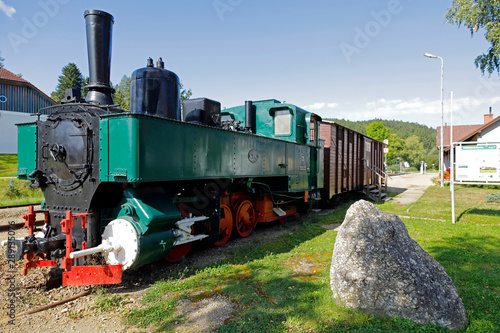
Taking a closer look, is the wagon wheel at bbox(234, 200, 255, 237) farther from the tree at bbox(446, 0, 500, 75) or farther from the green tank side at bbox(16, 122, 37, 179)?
the tree at bbox(446, 0, 500, 75)

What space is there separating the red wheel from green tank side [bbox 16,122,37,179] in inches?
96.9

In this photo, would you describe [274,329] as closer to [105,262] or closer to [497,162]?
[105,262]

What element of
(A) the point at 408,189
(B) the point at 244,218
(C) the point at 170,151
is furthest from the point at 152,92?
(A) the point at 408,189

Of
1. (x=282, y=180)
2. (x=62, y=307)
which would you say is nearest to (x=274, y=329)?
(x=62, y=307)

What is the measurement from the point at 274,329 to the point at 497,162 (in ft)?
26.5

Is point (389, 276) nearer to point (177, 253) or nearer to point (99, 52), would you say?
point (177, 253)

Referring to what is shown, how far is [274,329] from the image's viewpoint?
10.2 feet

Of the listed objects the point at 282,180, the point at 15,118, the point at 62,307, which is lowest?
the point at 62,307

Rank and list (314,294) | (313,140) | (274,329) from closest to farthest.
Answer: (274,329) < (314,294) < (313,140)

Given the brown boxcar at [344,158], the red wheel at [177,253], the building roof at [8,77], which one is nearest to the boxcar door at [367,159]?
the brown boxcar at [344,158]

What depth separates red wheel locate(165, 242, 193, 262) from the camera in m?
5.15

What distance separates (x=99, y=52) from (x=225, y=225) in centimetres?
373

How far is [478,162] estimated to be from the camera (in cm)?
845

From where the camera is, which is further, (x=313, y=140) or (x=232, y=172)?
(x=313, y=140)
